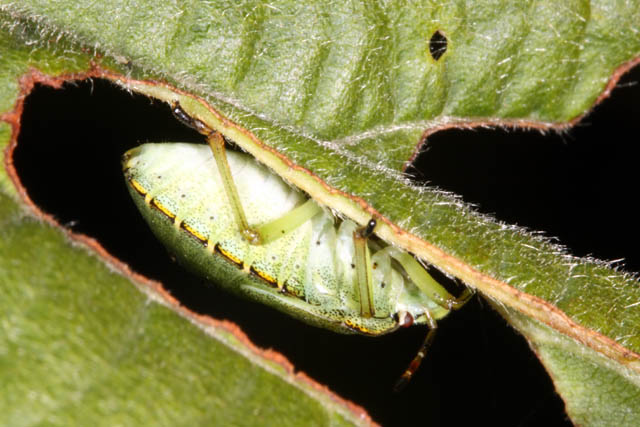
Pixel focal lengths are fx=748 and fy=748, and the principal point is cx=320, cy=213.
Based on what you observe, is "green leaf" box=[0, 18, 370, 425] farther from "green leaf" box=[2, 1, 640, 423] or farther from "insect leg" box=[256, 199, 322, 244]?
"insect leg" box=[256, 199, 322, 244]

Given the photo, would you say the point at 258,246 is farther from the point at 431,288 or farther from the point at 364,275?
the point at 431,288

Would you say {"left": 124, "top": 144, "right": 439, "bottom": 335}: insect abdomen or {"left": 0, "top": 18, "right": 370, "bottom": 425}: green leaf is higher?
{"left": 0, "top": 18, "right": 370, "bottom": 425}: green leaf

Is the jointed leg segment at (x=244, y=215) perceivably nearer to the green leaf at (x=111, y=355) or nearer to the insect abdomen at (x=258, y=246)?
the insect abdomen at (x=258, y=246)

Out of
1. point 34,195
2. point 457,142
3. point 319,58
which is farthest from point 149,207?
point 457,142

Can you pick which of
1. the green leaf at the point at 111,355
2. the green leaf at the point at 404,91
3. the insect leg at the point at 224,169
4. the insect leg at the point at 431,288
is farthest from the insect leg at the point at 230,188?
the green leaf at the point at 111,355

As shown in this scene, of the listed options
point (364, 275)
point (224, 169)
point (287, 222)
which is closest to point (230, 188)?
point (224, 169)

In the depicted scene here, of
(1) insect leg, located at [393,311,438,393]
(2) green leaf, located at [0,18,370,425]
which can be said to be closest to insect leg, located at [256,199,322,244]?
(1) insect leg, located at [393,311,438,393]
